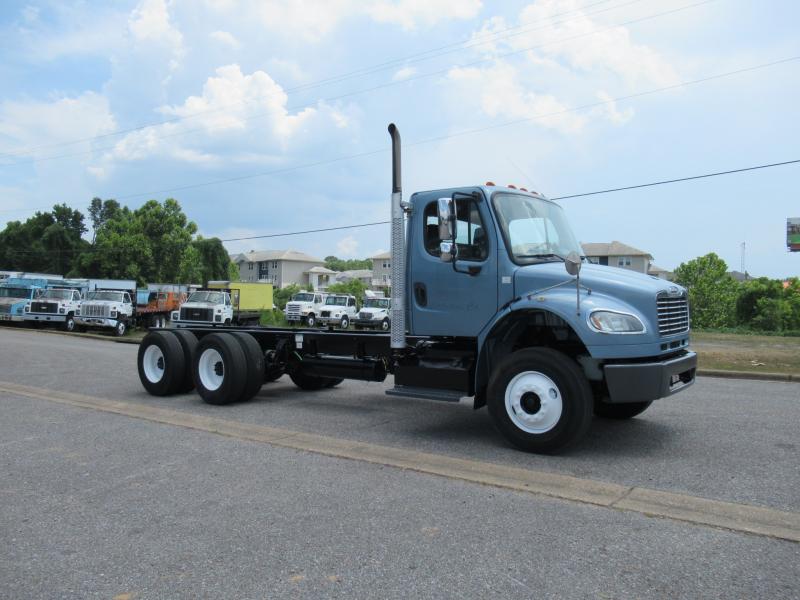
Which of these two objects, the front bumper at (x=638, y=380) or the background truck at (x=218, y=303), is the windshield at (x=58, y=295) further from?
the front bumper at (x=638, y=380)

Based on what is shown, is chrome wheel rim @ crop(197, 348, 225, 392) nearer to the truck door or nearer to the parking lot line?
the parking lot line

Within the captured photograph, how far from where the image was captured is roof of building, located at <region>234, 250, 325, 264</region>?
383 ft

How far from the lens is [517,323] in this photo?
648 cm

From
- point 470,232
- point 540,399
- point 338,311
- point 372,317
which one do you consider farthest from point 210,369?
point 338,311

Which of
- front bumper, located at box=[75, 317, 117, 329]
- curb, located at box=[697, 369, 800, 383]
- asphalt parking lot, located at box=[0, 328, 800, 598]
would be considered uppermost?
front bumper, located at box=[75, 317, 117, 329]

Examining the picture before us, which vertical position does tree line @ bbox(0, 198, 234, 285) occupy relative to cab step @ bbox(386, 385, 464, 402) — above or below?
above

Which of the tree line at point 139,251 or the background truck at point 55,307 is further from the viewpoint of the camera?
the tree line at point 139,251

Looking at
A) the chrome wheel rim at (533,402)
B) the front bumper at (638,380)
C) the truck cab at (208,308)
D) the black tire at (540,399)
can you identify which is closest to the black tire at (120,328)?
the truck cab at (208,308)

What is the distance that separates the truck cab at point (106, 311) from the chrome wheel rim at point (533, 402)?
2567 centimetres

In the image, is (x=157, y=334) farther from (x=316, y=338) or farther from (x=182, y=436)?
(x=182, y=436)

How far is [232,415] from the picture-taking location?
8.12 meters

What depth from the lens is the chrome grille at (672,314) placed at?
5832 mm

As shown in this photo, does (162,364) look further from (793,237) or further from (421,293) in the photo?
(793,237)

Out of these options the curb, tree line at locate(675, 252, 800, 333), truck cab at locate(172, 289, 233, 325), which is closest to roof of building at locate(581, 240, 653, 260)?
tree line at locate(675, 252, 800, 333)
